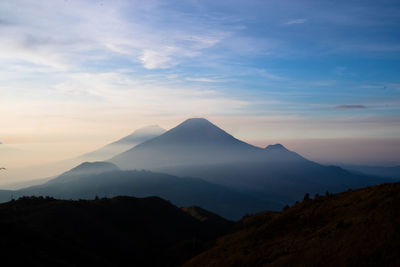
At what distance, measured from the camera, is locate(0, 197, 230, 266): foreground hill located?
32.8 m

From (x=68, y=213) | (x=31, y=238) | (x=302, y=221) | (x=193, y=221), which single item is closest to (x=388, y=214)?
(x=302, y=221)

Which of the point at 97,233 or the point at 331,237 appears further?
the point at 97,233

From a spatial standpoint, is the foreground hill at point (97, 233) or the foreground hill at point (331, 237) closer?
the foreground hill at point (331, 237)

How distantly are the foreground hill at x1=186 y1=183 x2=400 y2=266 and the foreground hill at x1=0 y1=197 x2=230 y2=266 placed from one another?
1553 centimetres

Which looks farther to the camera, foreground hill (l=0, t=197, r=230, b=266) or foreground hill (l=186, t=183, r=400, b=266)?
foreground hill (l=0, t=197, r=230, b=266)

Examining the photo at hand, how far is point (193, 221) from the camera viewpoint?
250 feet

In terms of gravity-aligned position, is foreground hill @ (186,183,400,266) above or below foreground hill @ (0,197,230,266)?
above

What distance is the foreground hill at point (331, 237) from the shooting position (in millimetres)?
17938

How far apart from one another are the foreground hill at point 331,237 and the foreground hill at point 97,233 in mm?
15534

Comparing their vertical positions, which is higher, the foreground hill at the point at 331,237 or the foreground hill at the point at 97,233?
the foreground hill at the point at 331,237

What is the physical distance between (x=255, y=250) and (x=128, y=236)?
35.5m

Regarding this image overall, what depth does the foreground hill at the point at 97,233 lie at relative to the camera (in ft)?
108

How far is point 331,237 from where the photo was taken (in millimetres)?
21922

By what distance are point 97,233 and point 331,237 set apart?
136ft
